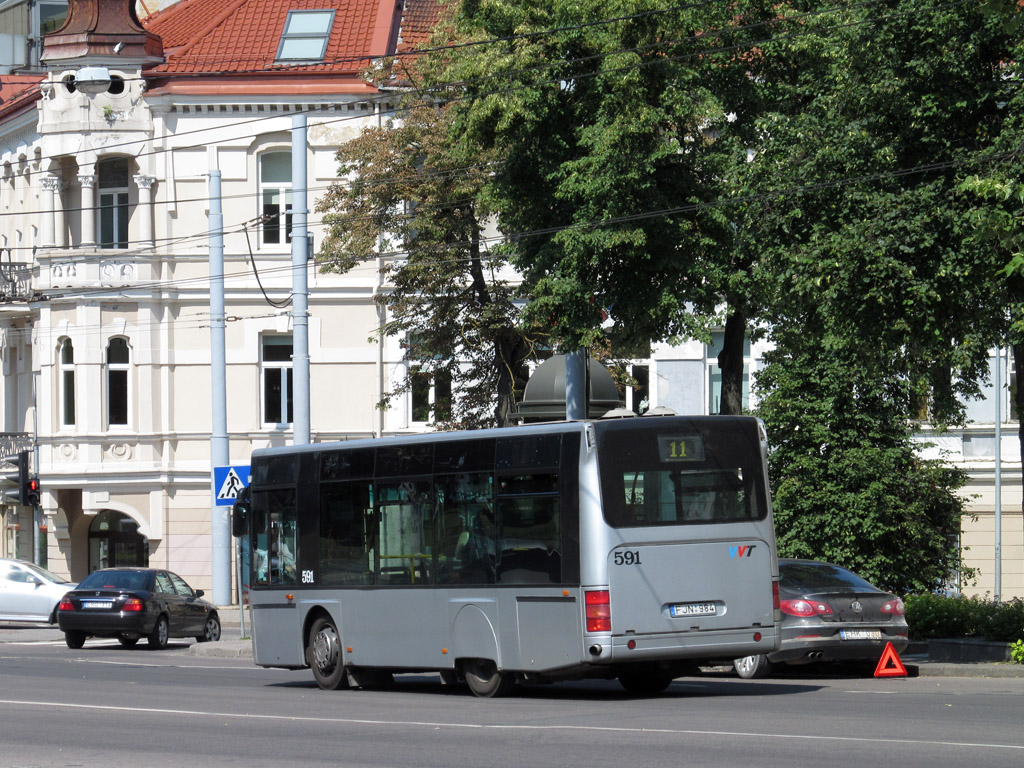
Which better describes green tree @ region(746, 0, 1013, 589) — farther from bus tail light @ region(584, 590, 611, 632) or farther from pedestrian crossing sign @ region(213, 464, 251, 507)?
pedestrian crossing sign @ region(213, 464, 251, 507)

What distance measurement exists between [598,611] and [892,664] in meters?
5.35

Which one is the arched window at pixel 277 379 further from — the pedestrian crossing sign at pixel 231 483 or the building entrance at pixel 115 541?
the pedestrian crossing sign at pixel 231 483

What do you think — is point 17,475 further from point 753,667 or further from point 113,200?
point 753,667

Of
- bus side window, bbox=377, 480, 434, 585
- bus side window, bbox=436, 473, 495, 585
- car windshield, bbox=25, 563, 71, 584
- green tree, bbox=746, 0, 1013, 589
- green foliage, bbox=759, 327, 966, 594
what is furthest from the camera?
car windshield, bbox=25, 563, 71, 584

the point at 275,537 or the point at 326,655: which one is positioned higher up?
the point at 275,537

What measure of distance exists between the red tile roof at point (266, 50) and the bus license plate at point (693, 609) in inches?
981

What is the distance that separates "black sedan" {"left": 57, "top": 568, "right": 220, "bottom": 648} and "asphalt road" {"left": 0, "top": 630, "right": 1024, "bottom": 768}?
8711 millimetres

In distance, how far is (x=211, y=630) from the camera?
104 feet

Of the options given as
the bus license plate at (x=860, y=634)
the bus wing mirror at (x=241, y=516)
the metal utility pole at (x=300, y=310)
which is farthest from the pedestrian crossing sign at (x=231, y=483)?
the bus license plate at (x=860, y=634)

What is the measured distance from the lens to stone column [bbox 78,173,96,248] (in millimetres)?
40594

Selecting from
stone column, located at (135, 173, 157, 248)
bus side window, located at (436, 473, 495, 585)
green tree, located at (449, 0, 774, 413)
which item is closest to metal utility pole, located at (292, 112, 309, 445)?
green tree, located at (449, 0, 774, 413)

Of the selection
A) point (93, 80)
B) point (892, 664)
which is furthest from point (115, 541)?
point (892, 664)

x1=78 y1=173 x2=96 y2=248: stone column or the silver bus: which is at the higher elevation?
x1=78 y1=173 x2=96 y2=248: stone column

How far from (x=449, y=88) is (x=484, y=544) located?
49.3 feet
